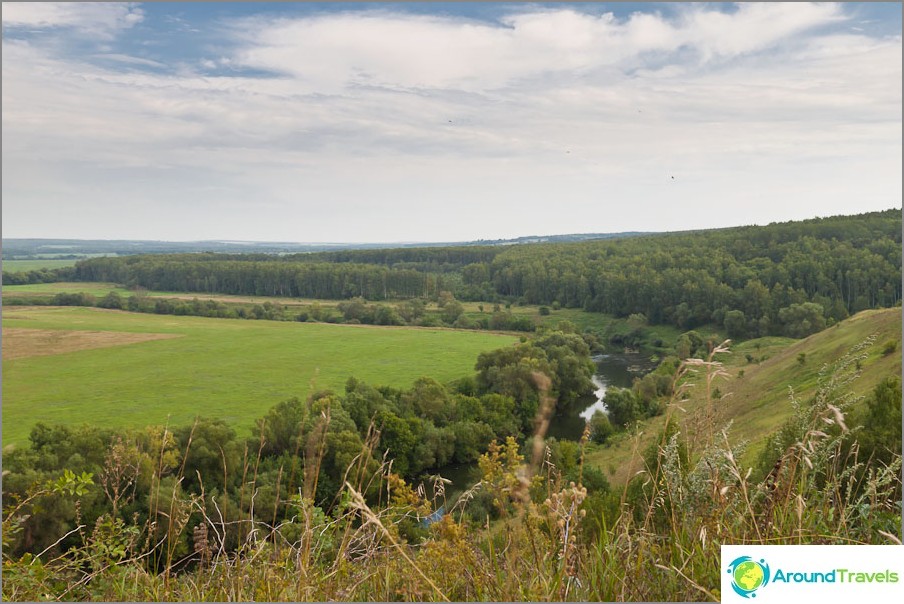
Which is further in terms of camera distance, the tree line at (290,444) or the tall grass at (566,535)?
the tree line at (290,444)

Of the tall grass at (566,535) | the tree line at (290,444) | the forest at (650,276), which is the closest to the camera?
the tall grass at (566,535)

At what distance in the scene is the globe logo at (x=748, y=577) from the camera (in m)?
2.12

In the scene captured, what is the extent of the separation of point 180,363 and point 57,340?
763 centimetres

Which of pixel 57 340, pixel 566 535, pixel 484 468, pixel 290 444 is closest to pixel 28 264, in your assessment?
pixel 57 340

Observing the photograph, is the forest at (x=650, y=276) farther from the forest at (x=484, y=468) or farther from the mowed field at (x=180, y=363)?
the mowed field at (x=180, y=363)

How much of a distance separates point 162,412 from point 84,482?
30.3 meters

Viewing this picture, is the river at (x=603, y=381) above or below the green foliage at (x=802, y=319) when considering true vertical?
below

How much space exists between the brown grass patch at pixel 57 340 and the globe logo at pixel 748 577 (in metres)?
30.3

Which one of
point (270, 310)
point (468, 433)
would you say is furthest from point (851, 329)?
point (270, 310)

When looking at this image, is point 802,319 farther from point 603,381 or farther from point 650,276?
point 603,381

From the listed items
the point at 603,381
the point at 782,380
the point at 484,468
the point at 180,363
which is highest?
the point at 484,468

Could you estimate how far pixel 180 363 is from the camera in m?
40.5

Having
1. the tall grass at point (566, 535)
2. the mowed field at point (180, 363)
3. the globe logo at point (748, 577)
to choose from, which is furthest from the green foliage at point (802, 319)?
the globe logo at point (748, 577)

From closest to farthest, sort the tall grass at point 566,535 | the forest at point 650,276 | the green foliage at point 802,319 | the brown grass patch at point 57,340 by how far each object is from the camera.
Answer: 1. the tall grass at point 566,535
2. the brown grass patch at point 57,340
3. the green foliage at point 802,319
4. the forest at point 650,276
